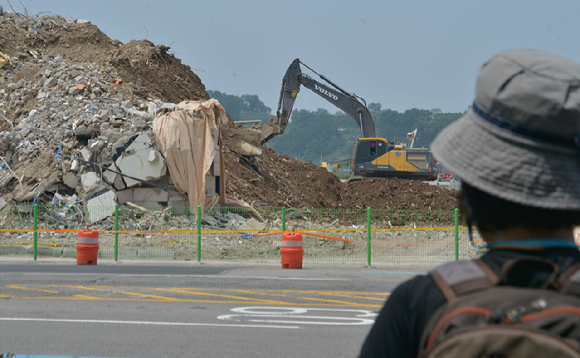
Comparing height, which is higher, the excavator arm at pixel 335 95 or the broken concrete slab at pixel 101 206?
the excavator arm at pixel 335 95

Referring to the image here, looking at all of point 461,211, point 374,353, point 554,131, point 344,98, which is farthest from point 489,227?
point 344,98

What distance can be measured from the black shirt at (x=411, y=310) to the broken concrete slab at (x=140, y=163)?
20053mm

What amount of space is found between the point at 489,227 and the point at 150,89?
28978mm

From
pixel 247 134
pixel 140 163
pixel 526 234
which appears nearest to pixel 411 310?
pixel 526 234

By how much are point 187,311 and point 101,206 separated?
1241 centimetres

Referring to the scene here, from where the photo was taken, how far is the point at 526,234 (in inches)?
57.3

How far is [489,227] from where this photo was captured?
149 centimetres

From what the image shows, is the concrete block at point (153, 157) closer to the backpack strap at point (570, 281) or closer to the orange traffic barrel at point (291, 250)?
the orange traffic barrel at point (291, 250)

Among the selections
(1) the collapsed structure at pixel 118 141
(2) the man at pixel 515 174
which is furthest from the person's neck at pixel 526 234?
(1) the collapsed structure at pixel 118 141

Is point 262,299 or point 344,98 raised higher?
point 344,98

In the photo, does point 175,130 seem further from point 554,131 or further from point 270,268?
point 554,131

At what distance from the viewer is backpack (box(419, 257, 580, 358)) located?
1.23m

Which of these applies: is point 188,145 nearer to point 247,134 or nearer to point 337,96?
point 247,134

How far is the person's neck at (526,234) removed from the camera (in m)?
1.46
